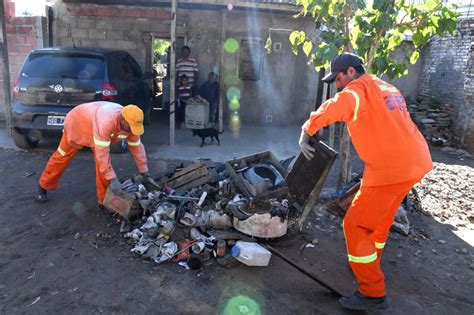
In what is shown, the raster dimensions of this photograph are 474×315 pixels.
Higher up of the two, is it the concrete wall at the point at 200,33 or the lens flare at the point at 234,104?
the concrete wall at the point at 200,33

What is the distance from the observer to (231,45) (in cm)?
996

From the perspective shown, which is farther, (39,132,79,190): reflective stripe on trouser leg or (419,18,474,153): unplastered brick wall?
(419,18,474,153): unplastered brick wall

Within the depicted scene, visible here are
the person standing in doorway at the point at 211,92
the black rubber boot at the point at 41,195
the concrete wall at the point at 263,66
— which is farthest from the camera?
the concrete wall at the point at 263,66

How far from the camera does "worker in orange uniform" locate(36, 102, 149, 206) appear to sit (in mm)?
4039

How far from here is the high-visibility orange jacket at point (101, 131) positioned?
403 cm

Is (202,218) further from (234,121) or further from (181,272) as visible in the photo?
(234,121)

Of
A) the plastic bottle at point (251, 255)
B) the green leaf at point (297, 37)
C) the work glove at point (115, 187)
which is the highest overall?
the green leaf at point (297, 37)

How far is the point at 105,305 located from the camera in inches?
117

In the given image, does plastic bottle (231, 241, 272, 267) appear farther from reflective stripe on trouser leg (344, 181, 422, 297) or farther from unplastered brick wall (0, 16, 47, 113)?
unplastered brick wall (0, 16, 47, 113)

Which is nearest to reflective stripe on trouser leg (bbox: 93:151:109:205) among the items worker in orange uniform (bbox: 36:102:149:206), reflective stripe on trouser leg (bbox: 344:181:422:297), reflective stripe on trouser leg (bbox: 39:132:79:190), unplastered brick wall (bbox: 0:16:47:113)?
worker in orange uniform (bbox: 36:102:149:206)

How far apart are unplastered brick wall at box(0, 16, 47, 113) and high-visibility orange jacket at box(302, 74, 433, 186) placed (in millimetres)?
8197

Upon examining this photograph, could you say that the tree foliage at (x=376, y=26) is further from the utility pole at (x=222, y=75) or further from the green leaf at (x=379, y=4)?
the utility pole at (x=222, y=75)

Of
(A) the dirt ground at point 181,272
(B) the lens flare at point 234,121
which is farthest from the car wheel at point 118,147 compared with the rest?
(B) the lens flare at point 234,121

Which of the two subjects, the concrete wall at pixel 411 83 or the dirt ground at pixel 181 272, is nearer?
the dirt ground at pixel 181 272
